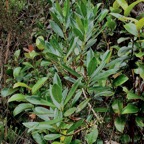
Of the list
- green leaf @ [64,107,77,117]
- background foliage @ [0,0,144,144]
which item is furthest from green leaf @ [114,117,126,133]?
green leaf @ [64,107,77,117]

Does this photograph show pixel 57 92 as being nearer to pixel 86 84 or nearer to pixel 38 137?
pixel 86 84

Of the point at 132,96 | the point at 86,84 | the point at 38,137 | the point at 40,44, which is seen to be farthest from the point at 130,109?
the point at 40,44

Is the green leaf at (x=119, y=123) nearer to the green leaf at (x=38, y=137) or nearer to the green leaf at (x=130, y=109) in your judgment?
the green leaf at (x=130, y=109)

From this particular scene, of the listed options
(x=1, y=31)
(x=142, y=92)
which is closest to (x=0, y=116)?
(x=1, y=31)

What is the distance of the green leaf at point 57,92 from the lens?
39.1 inches

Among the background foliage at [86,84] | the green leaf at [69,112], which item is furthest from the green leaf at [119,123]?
the green leaf at [69,112]

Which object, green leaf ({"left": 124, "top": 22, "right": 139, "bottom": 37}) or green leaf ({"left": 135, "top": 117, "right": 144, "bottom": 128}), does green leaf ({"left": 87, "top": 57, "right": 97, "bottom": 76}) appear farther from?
green leaf ({"left": 135, "top": 117, "right": 144, "bottom": 128})

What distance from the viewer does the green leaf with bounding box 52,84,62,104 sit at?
3.26 ft

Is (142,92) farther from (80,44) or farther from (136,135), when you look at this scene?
(80,44)

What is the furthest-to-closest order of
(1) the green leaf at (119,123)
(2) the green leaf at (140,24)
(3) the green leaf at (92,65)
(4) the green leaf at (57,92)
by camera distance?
(1) the green leaf at (119,123), (2) the green leaf at (140,24), (3) the green leaf at (92,65), (4) the green leaf at (57,92)

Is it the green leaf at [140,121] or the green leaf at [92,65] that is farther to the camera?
the green leaf at [140,121]

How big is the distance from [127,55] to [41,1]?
4.00 feet

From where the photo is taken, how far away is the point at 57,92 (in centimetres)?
100

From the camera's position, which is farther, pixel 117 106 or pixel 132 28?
pixel 117 106
